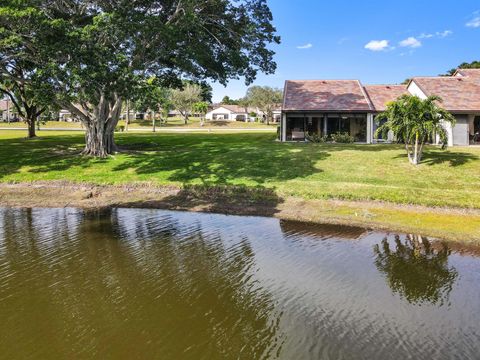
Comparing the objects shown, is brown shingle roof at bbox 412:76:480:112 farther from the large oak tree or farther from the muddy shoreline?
the muddy shoreline

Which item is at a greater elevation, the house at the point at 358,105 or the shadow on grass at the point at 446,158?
the house at the point at 358,105

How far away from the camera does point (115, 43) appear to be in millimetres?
22406

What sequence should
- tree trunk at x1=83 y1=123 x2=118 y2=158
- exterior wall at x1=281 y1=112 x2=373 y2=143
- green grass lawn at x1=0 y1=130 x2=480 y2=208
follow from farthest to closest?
exterior wall at x1=281 y1=112 x2=373 y2=143, tree trunk at x1=83 y1=123 x2=118 y2=158, green grass lawn at x1=0 y1=130 x2=480 y2=208

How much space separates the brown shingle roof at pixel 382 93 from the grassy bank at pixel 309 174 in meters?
10.3

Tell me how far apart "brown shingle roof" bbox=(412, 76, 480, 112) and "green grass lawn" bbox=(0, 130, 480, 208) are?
22.7ft

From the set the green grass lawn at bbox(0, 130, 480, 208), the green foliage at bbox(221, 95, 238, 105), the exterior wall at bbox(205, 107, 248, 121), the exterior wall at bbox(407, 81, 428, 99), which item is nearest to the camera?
the green grass lawn at bbox(0, 130, 480, 208)

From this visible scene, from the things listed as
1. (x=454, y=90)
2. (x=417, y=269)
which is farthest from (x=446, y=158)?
(x=417, y=269)

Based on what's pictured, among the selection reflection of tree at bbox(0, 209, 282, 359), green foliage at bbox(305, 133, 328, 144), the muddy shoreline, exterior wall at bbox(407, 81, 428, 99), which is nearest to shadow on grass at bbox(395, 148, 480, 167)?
the muddy shoreline

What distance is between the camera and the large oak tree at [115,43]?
64.7ft

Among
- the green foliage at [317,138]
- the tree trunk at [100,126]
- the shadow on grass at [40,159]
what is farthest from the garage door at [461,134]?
the shadow on grass at [40,159]

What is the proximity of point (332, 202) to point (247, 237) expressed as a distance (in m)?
5.41

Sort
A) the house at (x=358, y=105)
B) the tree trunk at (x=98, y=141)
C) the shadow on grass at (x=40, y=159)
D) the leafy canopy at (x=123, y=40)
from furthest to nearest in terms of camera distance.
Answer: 1. the house at (x=358, y=105)
2. the tree trunk at (x=98, y=141)
3. the shadow on grass at (x=40, y=159)
4. the leafy canopy at (x=123, y=40)

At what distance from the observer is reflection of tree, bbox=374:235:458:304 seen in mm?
8500

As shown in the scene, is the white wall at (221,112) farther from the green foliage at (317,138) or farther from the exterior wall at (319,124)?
the green foliage at (317,138)
